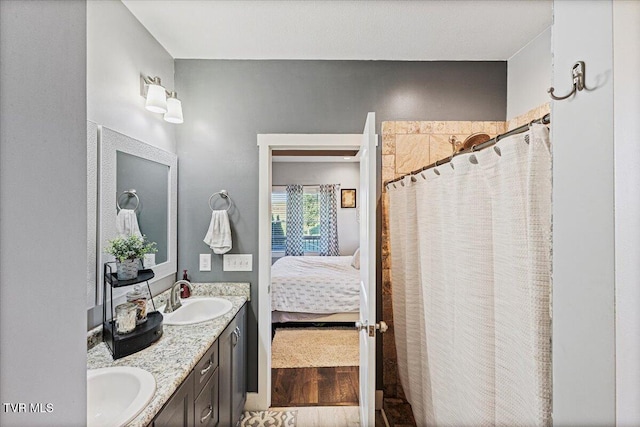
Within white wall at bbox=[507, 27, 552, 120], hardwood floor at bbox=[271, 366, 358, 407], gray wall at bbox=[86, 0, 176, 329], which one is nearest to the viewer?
gray wall at bbox=[86, 0, 176, 329]

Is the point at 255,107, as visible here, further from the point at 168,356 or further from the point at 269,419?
the point at 269,419

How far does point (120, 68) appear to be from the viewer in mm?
1597

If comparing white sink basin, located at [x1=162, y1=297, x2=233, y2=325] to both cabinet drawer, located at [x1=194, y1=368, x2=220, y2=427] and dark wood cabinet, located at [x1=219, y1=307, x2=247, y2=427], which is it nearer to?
dark wood cabinet, located at [x1=219, y1=307, x2=247, y2=427]

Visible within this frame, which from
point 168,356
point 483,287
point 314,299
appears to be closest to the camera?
point 483,287

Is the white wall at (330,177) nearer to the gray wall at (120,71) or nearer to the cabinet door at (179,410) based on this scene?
the gray wall at (120,71)

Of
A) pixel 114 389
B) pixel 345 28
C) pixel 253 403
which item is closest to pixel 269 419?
pixel 253 403

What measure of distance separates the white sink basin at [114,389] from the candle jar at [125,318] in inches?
7.4

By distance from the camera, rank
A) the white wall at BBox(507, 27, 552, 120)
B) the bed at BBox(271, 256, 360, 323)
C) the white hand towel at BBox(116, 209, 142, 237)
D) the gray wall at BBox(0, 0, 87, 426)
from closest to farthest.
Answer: the gray wall at BBox(0, 0, 87, 426) → the white hand towel at BBox(116, 209, 142, 237) → the white wall at BBox(507, 27, 552, 120) → the bed at BBox(271, 256, 360, 323)

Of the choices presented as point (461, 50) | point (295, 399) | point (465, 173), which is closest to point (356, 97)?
point (461, 50)

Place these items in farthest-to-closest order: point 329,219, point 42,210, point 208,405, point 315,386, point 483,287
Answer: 1. point 329,219
2. point 315,386
3. point 208,405
4. point 483,287
5. point 42,210

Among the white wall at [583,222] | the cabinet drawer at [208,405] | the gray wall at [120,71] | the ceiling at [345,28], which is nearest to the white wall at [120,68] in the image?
the gray wall at [120,71]

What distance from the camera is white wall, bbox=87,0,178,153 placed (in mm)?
1400

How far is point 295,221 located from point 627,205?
18.6 ft

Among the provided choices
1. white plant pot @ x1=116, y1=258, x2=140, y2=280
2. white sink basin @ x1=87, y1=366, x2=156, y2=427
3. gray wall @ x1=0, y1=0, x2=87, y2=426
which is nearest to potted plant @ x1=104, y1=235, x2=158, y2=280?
white plant pot @ x1=116, y1=258, x2=140, y2=280
